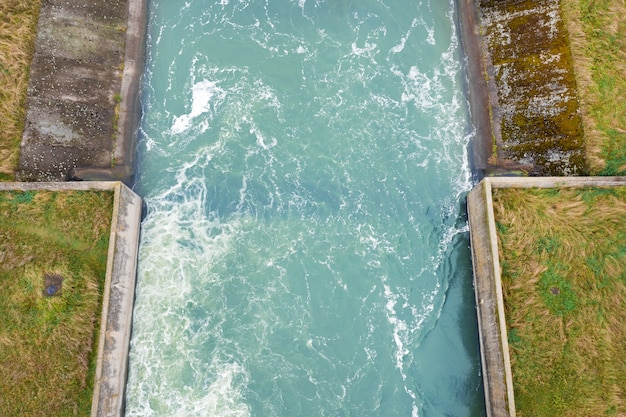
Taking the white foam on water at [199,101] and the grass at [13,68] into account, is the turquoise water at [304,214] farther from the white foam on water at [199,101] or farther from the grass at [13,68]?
the grass at [13,68]

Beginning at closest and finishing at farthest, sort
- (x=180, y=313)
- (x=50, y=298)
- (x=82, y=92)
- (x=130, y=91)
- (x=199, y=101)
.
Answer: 1. (x=50, y=298)
2. (x=180, y=313)
3. (x=82, y=92)
4. (x=130, y=91)
5. (x=199, y=101)

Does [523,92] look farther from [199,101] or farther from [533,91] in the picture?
[199,101]

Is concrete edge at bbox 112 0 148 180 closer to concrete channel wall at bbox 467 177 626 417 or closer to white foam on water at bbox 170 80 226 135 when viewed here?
white foam on water at bbox 170 80 226 135

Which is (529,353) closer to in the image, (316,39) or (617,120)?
(617,120)

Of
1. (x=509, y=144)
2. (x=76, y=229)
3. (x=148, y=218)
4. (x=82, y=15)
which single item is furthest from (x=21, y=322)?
(x=509, y=144)

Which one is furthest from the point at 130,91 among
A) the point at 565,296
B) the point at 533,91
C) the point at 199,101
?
the point at 565,296

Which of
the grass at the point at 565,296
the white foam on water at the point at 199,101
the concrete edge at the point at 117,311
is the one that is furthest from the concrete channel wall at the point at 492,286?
the concrete edge at the point at 117,311

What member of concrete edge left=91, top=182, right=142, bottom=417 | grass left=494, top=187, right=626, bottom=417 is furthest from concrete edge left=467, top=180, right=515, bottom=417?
concrete edge left=91, top=182, right=142, bottom=417
